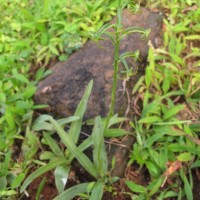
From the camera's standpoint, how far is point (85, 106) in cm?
225

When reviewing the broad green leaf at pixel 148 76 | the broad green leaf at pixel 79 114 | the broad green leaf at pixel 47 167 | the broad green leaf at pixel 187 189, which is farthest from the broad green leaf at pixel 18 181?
the broad green leaf at pixel 148 76

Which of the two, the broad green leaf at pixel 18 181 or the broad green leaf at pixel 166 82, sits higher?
the broad green leaf at pixel 166 82

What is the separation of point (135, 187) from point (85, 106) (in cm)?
63

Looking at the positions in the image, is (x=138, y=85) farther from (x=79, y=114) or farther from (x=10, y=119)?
(x=10, y=119)

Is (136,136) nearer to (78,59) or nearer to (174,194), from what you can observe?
(174,194)

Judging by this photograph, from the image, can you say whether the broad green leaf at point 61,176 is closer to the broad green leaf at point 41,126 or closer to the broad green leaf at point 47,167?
the broad green leaf at point 47,167

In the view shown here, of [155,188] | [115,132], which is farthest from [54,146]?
[155,188]

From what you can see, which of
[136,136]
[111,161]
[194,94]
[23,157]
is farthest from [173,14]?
[23,157]

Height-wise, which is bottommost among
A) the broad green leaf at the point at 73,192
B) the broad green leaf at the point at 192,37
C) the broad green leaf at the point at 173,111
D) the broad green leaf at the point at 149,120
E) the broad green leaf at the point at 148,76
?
the broad green leaf at the point at 73,192

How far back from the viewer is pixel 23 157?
91.8 inches

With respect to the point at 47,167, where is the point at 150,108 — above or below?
above

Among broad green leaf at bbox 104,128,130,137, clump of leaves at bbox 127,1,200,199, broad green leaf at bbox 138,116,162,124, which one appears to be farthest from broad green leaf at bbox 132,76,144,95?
broad green leaf at bbox 104,128,130,137

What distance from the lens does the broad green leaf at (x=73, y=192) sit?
1.99 m

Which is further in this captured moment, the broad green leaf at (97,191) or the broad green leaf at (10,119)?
the broad green leaf at (10,119)
